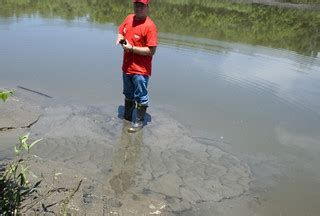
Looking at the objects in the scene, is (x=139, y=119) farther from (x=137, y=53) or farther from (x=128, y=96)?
(x=137, y=53)

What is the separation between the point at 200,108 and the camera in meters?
7.14

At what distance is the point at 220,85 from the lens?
845 cm

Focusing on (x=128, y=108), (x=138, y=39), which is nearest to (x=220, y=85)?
(x=128, y=108)

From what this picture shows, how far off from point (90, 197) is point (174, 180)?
1.03 metres

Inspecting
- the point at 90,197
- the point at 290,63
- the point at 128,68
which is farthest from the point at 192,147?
the point at 290,63

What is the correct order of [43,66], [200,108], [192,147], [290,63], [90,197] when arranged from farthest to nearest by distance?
[290,63] → [43,66] → [200,108] → [192,147] → [90,197]

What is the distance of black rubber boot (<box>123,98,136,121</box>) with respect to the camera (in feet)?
20.3

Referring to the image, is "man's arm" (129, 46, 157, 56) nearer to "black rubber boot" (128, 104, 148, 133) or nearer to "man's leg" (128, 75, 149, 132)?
"man's leg" (128, 75, 149, 132)

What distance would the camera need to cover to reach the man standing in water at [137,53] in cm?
564

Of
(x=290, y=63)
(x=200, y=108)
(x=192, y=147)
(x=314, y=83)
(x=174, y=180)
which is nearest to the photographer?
(x=174, y=180)

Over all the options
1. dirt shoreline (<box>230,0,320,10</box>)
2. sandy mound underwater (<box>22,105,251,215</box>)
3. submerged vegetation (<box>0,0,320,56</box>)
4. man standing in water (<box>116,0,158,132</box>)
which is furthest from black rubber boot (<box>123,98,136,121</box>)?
dirt shoreline (<box>230,0,320,10</box>)

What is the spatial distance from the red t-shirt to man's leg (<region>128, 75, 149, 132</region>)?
94 mm

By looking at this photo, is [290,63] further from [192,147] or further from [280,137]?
[192,147]

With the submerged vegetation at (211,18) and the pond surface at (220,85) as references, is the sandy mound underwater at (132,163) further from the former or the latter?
the submerged vegetation at (211,18)
